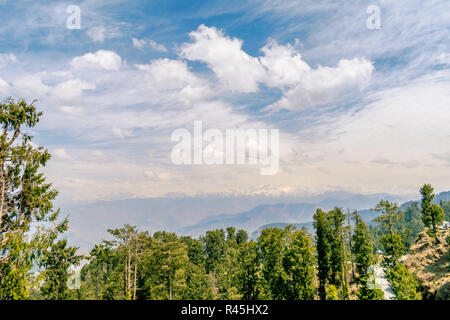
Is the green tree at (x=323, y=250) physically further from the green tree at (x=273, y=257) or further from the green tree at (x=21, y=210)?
the green tree at (x=21, y=210)

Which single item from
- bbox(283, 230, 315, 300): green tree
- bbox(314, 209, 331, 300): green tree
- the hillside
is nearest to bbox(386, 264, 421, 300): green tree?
bbox(283, 230, 315, 300): green tree

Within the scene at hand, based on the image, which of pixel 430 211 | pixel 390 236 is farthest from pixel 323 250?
pixel 430 211

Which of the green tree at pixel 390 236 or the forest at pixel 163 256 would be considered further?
the green tree at pixel 390 236

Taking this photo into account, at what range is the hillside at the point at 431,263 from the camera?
37366mm

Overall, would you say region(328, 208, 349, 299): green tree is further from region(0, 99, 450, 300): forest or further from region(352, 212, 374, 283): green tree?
region(352, 212, 374, 283): green tree

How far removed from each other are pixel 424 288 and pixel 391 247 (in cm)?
1794

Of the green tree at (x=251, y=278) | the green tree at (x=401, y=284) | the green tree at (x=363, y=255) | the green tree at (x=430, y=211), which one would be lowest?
the green tree at (x=251, y=278)

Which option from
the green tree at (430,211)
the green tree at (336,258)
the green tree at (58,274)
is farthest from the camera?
the green tree at (430,211)

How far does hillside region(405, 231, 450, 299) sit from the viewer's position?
3737 centimetres

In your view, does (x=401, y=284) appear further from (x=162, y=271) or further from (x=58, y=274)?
(x=58, y=274)

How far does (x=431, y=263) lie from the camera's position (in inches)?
1849

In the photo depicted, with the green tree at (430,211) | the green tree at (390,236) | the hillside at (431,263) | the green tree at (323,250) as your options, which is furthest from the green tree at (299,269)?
the green tree at (430,211)

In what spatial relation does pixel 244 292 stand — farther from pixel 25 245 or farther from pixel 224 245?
pixel 224 245
